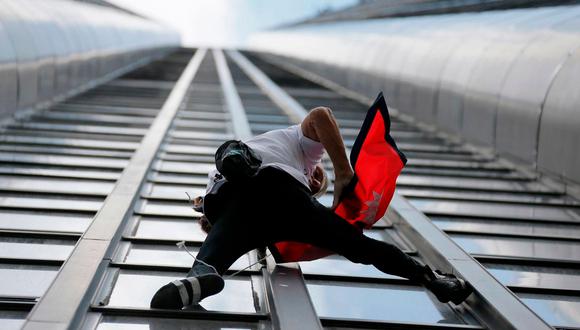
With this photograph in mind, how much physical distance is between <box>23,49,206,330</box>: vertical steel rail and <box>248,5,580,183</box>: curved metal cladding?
195 inches

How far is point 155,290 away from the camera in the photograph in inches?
241

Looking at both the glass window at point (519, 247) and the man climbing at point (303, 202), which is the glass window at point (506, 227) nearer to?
the glass window at point (519, 247)

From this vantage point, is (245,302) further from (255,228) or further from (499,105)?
(499,105)

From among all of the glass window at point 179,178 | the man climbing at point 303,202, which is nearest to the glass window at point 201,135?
the glass window at point 179,178

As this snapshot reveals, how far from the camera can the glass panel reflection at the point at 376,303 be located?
5.87m

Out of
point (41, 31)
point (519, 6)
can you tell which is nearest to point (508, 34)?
point (519, 6)

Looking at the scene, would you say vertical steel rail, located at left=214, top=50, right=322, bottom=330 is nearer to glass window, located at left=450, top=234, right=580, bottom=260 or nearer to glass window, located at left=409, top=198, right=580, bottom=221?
glass window, located at left=450, top=234, right=580, bottom=260

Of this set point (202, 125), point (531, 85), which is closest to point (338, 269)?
point (531, 85)

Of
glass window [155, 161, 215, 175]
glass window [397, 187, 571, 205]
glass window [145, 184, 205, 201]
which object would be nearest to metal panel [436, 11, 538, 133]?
glass window [397, 187, 571, 205]

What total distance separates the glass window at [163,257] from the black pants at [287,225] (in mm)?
756

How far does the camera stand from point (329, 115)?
239 inches

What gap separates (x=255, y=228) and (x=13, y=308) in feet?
5.04

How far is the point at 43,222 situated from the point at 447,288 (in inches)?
153

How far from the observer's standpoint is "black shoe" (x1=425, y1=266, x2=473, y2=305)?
19.2 feet
